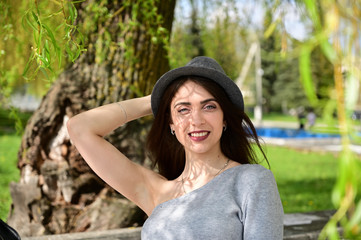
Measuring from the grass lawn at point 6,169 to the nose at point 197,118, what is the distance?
3.62 m

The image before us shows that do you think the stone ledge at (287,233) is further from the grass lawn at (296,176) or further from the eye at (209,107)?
the grass lawn at (296,176)

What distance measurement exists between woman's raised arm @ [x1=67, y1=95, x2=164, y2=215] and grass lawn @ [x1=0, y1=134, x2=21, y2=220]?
3223 millimetres

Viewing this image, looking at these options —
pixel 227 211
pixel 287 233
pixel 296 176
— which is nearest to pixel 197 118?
pixel 227 211

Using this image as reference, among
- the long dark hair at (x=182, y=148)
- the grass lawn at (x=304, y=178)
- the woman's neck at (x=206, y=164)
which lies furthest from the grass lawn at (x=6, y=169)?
the grass lawn at (x=304, y=178)

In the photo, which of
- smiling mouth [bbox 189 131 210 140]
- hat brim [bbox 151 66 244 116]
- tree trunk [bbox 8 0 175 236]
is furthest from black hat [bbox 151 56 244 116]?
tree trunk [bbox 8 0 175 236]

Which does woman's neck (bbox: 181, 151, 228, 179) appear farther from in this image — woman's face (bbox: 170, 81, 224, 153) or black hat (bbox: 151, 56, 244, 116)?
black hat (bbox: 151, 56, 244, 116)

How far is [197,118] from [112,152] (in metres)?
0.44

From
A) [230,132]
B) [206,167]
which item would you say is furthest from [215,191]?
[230,132]

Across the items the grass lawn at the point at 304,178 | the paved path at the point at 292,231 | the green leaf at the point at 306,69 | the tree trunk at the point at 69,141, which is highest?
the green leaf at the point at 306,69

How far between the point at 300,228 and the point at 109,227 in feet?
A: 4.94

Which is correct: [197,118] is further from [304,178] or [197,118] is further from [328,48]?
[304,178]

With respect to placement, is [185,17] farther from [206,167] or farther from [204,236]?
[204,236]

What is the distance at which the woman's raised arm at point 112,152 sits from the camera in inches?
88.1

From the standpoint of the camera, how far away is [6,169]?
10570 mm
